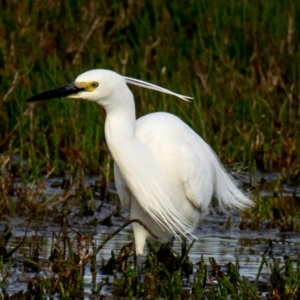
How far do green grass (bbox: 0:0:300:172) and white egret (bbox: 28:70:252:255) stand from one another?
1.69 m

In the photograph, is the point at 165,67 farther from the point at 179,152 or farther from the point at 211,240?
the point at 179,152

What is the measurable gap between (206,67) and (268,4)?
134 centimetres

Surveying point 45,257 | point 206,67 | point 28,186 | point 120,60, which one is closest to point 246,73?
point 206,67

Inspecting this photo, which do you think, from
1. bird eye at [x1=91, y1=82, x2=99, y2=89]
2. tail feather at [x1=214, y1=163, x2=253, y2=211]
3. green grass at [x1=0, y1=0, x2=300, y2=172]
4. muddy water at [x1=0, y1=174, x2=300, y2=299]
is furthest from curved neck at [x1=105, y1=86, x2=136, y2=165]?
green grass at [x1=0, y1=0, x2=300, y2=172]

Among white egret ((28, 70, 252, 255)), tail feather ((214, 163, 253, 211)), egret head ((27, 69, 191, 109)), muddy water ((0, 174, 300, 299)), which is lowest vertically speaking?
muddy water ((0, 174, 300, 299))

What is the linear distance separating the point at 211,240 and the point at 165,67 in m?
2.55

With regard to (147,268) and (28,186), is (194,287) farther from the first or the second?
(28,186)

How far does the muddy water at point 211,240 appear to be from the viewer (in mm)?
5559

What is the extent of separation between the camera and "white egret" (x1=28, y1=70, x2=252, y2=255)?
15.8 ft

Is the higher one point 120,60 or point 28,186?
point 120,60

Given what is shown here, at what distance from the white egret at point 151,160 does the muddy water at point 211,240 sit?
0.98 ft

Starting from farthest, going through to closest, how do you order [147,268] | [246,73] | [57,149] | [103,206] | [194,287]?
[246,73] < [57,149] < [103,206] < [147,268] < [194,287]

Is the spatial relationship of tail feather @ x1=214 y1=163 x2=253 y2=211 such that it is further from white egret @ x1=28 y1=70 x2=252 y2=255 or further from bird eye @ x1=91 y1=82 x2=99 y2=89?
bird eye @ x1=91 y1=82 x2=99 y2=89

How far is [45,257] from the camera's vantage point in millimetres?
5457
